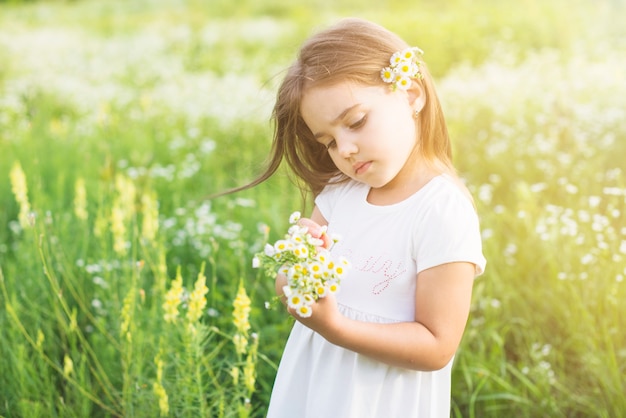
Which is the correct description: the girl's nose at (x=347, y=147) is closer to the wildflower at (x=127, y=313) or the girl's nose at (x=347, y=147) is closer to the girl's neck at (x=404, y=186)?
the girl's neck at (x=404, y=186)

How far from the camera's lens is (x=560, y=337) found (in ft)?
9.41

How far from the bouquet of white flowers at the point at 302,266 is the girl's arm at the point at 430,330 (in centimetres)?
21

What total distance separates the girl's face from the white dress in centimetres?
11

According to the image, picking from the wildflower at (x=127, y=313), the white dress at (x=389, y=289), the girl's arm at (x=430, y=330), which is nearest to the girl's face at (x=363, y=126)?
the white dress at (x=389, y=289)

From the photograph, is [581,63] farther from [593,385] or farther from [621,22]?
[593,385]

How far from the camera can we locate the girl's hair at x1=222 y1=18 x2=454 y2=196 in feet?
5.45

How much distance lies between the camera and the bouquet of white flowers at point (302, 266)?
1.33 m

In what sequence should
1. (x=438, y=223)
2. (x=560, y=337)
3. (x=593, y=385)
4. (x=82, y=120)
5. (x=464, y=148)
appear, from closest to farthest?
1. (x=438, y=223)
2. (x=593, y=385)
3. (x=560, y=337)
4. (x=464, y=148)
5. (x=82, y=120)

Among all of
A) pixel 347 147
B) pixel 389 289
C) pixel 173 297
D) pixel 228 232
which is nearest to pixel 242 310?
pixel 173 297

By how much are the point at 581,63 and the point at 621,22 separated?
11.2 feet

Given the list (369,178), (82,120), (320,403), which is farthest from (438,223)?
(82,120)

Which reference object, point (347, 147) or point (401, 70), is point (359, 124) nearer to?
point (347, 147)

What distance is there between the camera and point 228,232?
10.9ft

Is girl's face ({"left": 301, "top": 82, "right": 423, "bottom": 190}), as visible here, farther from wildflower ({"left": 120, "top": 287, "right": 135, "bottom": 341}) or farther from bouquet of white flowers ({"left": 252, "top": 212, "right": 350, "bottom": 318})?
wildflower ({"left": 120, "top": 287, "right": 135, "bottom": 341})
